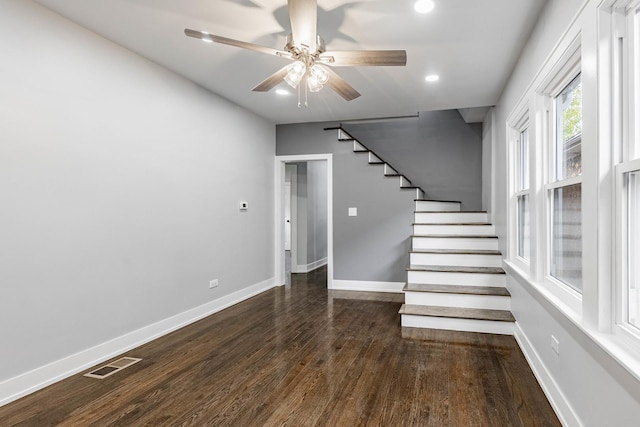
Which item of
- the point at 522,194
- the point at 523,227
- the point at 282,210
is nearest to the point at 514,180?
the point at 522,194

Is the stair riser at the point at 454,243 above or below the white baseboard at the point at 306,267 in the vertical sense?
above

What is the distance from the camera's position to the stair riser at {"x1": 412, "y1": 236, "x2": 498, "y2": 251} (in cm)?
465

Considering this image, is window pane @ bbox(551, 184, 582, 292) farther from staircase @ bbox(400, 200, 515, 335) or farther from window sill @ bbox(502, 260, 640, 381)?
staircase @ bbox(400, 200, 515, 335)

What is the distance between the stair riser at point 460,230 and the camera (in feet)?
16.1

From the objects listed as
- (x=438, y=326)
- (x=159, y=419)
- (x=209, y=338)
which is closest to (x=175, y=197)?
(x=209, y=338)

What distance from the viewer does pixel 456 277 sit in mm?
4250

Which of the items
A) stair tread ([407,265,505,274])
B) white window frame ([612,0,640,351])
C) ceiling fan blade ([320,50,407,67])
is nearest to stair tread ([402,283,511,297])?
stair tread ([407,265,505,274])

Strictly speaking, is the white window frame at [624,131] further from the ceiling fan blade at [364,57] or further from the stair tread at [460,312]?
the stair tread at [460,312]

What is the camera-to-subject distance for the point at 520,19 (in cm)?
271

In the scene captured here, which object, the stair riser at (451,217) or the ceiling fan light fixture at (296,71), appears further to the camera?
the stair riser at (451,217)

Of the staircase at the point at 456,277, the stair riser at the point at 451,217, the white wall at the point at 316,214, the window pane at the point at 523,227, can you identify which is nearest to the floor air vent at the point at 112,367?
the staircase at the point at 456,277

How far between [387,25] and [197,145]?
2314 mm

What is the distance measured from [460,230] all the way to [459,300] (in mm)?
1251

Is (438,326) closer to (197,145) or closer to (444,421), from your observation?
(444,421)
